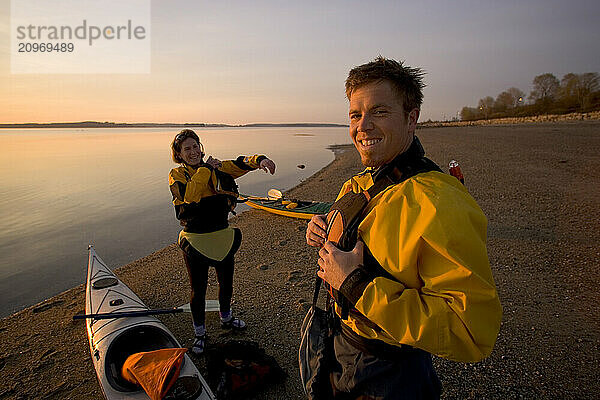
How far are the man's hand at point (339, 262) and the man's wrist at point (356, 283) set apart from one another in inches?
0.9

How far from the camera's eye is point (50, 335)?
17.4 ft

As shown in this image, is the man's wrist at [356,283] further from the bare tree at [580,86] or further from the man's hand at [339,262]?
the bare tree at [580,86]

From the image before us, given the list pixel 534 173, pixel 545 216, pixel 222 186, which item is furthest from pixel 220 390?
pixel 534 173

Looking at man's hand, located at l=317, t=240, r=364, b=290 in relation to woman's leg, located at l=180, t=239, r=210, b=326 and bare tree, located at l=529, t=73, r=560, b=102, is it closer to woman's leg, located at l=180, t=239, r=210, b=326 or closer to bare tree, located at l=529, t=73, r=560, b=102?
woman's leg, located at l=180, t=239, r=210, b=326

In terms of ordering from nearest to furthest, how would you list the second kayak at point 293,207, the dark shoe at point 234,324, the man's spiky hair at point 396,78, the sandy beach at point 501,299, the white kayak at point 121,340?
the man's spiky hair at point 396,78
the white kayak at point 121,340
the sandy beach at point 501,299
the dark shoe at point 234,324
the second kayak at point 293,207

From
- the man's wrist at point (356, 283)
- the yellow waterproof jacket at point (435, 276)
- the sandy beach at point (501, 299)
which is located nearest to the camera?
the yellow waterproof jacket at point (435, 276)

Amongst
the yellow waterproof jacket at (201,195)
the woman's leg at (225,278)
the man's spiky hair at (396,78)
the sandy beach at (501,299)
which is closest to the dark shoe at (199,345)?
the sandy beach at (501,299)

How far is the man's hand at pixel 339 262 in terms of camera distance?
1.65 meters

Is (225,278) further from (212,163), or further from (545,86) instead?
(545,86)

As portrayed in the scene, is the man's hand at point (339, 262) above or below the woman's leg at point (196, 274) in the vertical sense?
above

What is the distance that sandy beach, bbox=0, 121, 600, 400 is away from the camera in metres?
3.82

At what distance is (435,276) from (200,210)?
317 cm

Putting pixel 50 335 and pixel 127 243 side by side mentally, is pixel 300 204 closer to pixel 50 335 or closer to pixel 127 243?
pixel 127 243

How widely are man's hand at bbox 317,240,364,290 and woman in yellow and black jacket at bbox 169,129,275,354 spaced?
2.53 m
